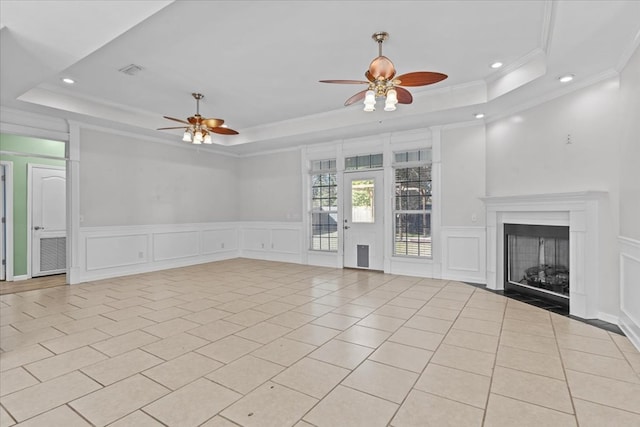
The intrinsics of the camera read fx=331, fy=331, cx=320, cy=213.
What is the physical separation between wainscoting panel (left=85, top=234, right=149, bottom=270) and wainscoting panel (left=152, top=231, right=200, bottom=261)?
0.75ft

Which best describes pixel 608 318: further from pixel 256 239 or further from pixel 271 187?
pixel 256 239

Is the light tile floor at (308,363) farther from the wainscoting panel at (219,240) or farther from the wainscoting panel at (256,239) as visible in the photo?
the wainscoting panel at (256,239)

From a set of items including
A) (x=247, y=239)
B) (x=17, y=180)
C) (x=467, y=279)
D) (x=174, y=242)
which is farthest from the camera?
(x=247, y=239)

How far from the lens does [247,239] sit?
8.56 meters

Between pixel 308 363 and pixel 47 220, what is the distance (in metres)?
6.44

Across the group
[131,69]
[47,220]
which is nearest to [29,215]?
[47,220]

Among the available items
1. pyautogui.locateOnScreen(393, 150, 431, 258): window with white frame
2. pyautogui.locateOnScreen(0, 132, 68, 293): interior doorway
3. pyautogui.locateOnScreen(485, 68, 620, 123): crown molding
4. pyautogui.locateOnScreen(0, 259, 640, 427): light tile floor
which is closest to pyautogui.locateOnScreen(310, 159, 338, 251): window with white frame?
pyautogui.locateOnScreen(393, 150, 431, 258): window with white frame

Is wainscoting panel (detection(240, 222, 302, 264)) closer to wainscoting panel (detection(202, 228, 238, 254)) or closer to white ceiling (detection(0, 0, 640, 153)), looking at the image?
wainscoting panel (detection(202, 228, 238, 254))

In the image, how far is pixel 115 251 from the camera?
619cm

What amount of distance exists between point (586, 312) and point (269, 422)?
12.4 ft

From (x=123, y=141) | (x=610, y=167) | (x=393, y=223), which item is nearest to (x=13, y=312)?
(x=123, y=141)

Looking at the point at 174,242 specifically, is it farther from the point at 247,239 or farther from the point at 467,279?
the point at 467,279

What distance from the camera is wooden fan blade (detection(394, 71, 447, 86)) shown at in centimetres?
311

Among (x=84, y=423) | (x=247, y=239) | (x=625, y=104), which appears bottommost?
(x=84, y=423)
